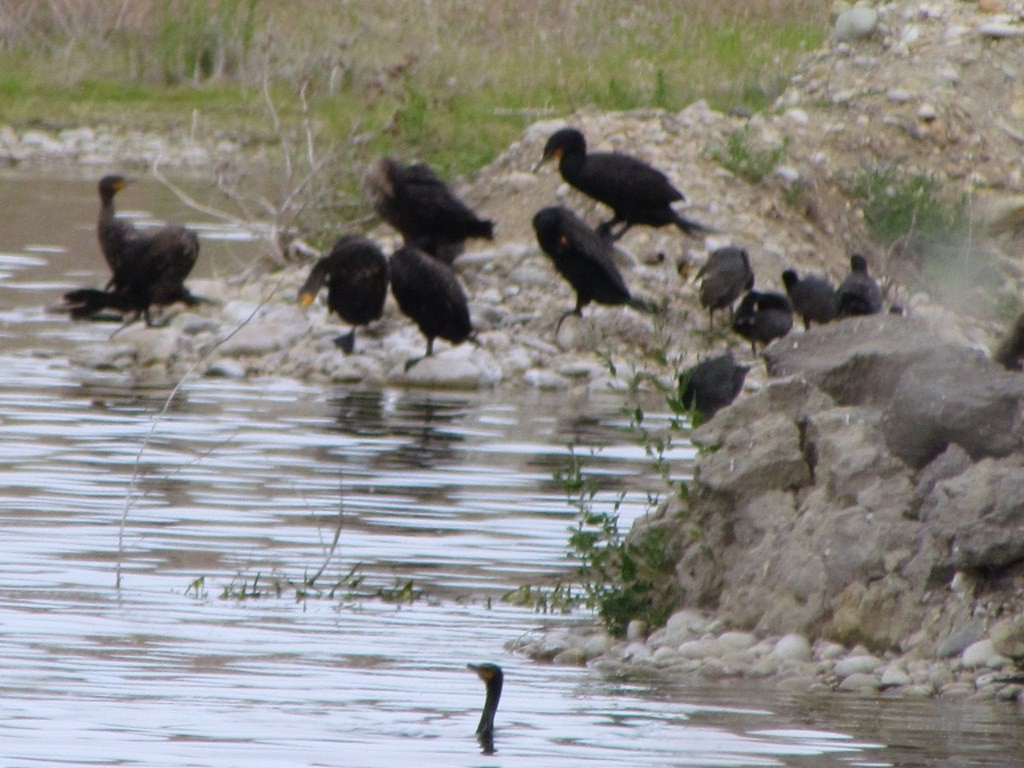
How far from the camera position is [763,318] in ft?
51.6

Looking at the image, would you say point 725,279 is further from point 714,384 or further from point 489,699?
point 489,699

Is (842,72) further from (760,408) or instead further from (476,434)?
(760,408)

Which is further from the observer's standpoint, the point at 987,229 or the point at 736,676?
the point at 987,229

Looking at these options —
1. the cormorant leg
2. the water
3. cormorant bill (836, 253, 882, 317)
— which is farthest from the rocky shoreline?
cormorant bill (836, 253, 882, 317)

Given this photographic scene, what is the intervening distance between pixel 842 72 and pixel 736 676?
16.7 metres

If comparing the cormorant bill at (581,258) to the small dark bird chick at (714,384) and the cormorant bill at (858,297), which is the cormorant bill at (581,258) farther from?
the small dark bird chick at (714,384)

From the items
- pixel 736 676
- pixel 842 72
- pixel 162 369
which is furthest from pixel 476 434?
pixel 842 72

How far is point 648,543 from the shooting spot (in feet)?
26.1

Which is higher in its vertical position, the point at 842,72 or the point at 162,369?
the point at 842,72

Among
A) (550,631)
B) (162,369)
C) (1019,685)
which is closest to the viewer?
(1019,685)

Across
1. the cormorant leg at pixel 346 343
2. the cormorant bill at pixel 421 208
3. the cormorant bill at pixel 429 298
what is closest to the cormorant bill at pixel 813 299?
the cormorant bill at pixel 429 298

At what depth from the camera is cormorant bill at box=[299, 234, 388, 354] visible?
52.5 feet

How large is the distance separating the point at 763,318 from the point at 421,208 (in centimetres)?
301

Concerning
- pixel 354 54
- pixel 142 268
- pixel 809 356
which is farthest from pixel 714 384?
pixel 354 54
